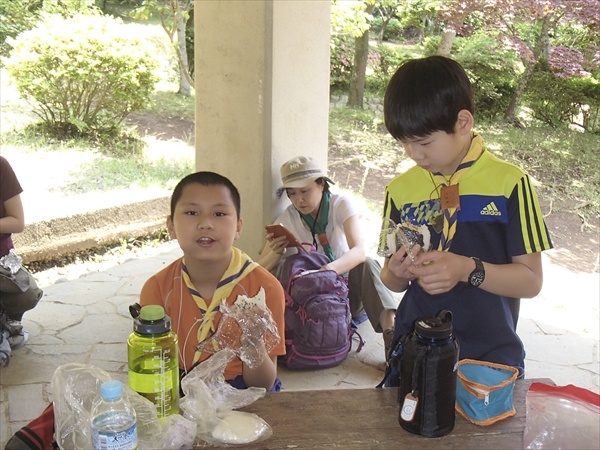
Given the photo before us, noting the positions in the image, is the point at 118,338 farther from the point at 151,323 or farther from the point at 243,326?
the point at 151,323

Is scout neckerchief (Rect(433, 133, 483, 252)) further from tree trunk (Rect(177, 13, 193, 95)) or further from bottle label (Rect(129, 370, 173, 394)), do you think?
tree trunk (Rect(177, 13, 193, 95))

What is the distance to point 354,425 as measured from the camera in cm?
162

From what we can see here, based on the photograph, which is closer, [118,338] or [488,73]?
[118,338]

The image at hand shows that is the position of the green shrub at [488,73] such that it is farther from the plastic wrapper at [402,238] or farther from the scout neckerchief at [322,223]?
the plastic wrapper at [402,238]

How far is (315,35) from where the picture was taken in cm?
447

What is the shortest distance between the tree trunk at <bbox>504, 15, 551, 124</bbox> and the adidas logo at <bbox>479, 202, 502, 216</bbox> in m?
9.87

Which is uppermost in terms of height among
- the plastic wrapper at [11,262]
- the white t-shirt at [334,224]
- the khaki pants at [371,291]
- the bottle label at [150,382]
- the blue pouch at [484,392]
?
the bottle label at [150,382]

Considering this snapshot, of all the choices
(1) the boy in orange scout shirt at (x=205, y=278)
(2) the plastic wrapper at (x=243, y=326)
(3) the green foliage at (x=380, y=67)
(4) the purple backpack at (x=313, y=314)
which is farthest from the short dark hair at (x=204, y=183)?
(3) the green foliage at (x=380, y=67)

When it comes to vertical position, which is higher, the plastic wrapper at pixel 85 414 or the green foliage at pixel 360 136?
the plastic wrapper at pixel 85 414

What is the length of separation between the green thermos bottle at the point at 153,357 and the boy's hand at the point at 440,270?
670 mm

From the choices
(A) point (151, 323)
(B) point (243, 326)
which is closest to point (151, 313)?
(A) point (151, 323)

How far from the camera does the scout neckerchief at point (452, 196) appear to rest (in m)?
1.87

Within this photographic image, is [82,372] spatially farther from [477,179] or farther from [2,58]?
[2,58]

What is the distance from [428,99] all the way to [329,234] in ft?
8.17
